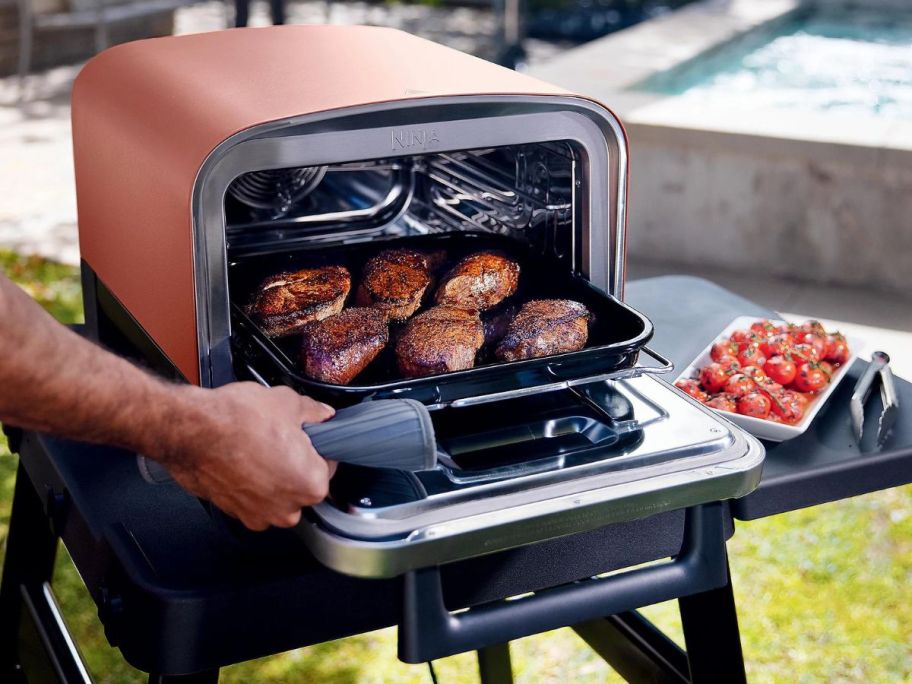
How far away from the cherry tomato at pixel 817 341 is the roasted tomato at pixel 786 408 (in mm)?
155

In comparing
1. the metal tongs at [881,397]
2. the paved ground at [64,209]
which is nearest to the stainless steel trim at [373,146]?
the metal tongs at [881,397]

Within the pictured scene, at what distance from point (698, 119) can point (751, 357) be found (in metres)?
2.98

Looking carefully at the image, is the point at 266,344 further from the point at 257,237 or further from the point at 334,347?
the point at 257,237

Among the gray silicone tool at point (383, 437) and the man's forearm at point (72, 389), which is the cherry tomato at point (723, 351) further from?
the man's forearm at point (72, 389)

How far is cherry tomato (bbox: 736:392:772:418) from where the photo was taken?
147cm

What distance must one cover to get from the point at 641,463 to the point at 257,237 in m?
0.84

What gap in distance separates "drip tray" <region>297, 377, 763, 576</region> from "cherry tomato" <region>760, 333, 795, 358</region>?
411mm

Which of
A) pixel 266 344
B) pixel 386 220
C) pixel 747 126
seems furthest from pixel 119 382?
pixel 747 126

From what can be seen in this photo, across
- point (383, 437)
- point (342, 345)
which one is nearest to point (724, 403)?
point (342, 345)

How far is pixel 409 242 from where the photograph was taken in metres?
1.59

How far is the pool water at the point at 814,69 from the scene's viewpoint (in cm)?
604

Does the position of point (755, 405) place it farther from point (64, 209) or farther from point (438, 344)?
point (64, 209)

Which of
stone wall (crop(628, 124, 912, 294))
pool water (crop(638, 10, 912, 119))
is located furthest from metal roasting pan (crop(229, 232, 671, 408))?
pool water (crop(638, 10, 912, 119))

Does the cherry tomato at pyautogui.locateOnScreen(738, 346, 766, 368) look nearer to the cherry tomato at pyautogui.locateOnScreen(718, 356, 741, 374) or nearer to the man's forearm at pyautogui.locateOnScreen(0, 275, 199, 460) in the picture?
the cherry tomato at pyautogui.locateOnScreen(718, 356, 741, 374)
